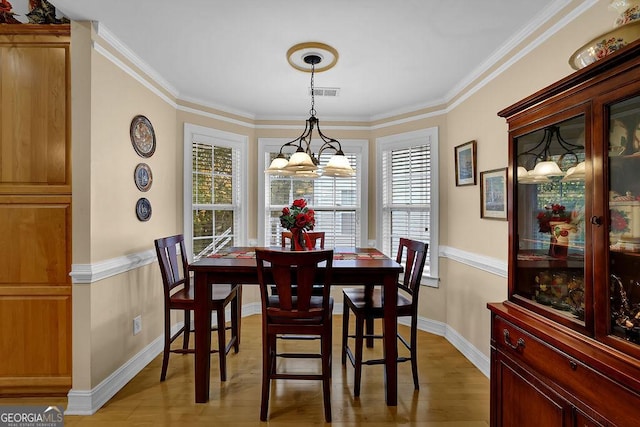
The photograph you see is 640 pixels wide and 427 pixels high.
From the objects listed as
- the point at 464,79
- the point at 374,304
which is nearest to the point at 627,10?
the point at 464,79

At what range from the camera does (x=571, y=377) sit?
47.9 inches

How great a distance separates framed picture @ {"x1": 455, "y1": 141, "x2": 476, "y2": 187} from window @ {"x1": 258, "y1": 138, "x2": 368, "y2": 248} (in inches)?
49.4

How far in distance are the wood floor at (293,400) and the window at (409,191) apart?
1355 mm

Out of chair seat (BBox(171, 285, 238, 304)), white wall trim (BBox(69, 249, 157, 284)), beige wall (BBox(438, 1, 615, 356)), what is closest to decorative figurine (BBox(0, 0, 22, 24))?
white wall trim (BBox(69, 249, 157, 284))

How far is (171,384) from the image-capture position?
2.53 meters

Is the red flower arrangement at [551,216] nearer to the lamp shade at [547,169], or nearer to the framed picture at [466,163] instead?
the lamp shade at [547,169]

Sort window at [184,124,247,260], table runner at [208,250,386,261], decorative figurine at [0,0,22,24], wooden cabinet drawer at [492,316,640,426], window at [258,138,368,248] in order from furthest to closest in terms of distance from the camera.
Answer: window at [258,138,368,248], window at [184,124,247,260], table runner at [208,250,386,261], decorative figurine at [0,0,22,24], wooden cabinet drawer at [492,316,640,426]

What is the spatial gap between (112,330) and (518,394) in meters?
2.62

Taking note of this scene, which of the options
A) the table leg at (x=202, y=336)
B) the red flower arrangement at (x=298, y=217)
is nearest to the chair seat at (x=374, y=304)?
the red flower arrangement at (x=298, y=217)

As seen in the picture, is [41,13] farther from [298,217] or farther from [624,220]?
[624,220]

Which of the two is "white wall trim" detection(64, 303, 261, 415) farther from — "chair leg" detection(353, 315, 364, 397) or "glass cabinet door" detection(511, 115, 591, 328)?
"glass cabinet door" detection(511, 115, 591, 328)

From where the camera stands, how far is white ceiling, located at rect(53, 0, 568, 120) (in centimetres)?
201

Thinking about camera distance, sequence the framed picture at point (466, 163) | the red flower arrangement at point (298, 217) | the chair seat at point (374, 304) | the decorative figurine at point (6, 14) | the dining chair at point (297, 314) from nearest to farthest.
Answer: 1. the dining chair at point (297, 314)
2. the decorative figurine at point (6, 14)
3. the chair seat at point (374, 304)
4. the red flower arrangement at point (298, 217)
5. the framed picture at point (466, 163)

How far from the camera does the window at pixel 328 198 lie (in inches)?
166
